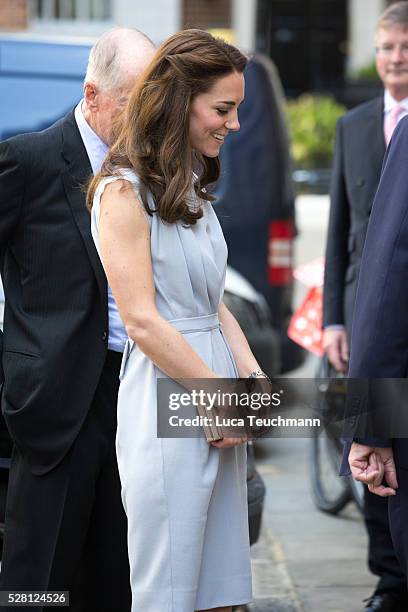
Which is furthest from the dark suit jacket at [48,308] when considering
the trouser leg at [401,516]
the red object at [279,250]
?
the red object at [279,250]

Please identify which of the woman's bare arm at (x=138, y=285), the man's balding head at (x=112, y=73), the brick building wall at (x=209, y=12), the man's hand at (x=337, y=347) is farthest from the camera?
the brick building wall at (x=209, y=12)

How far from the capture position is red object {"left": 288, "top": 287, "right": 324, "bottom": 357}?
5.63 m

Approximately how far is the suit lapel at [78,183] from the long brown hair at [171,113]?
0.32m

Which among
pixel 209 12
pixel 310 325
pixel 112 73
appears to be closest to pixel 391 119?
pixel 310 325

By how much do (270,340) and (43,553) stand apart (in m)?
3.52

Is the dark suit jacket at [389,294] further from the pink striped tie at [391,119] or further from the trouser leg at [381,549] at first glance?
the pink striped tie at [391,119]

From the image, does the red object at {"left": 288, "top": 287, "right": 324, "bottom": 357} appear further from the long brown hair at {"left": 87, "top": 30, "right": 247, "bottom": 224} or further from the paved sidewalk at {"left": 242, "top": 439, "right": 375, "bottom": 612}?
the long brown hair at {"left": 87, "top": 30, "right": 247, "bottom": 224}

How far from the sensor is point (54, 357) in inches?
125

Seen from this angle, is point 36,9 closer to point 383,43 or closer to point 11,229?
point 383,43

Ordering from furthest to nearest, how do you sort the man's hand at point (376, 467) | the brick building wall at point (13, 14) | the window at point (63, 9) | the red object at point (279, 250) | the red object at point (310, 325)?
the window at point (63, 9), the brick building wall at point (13, 14), the red object at point (279, 250), the red object at point (310, 325), the man's hand at point (376, 467)

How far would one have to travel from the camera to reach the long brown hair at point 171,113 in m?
2.85

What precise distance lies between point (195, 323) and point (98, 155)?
25.5 inches

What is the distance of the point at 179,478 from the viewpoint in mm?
2879

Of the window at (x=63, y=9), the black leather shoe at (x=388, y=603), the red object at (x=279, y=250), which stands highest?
the window at (x=63, y=9)
